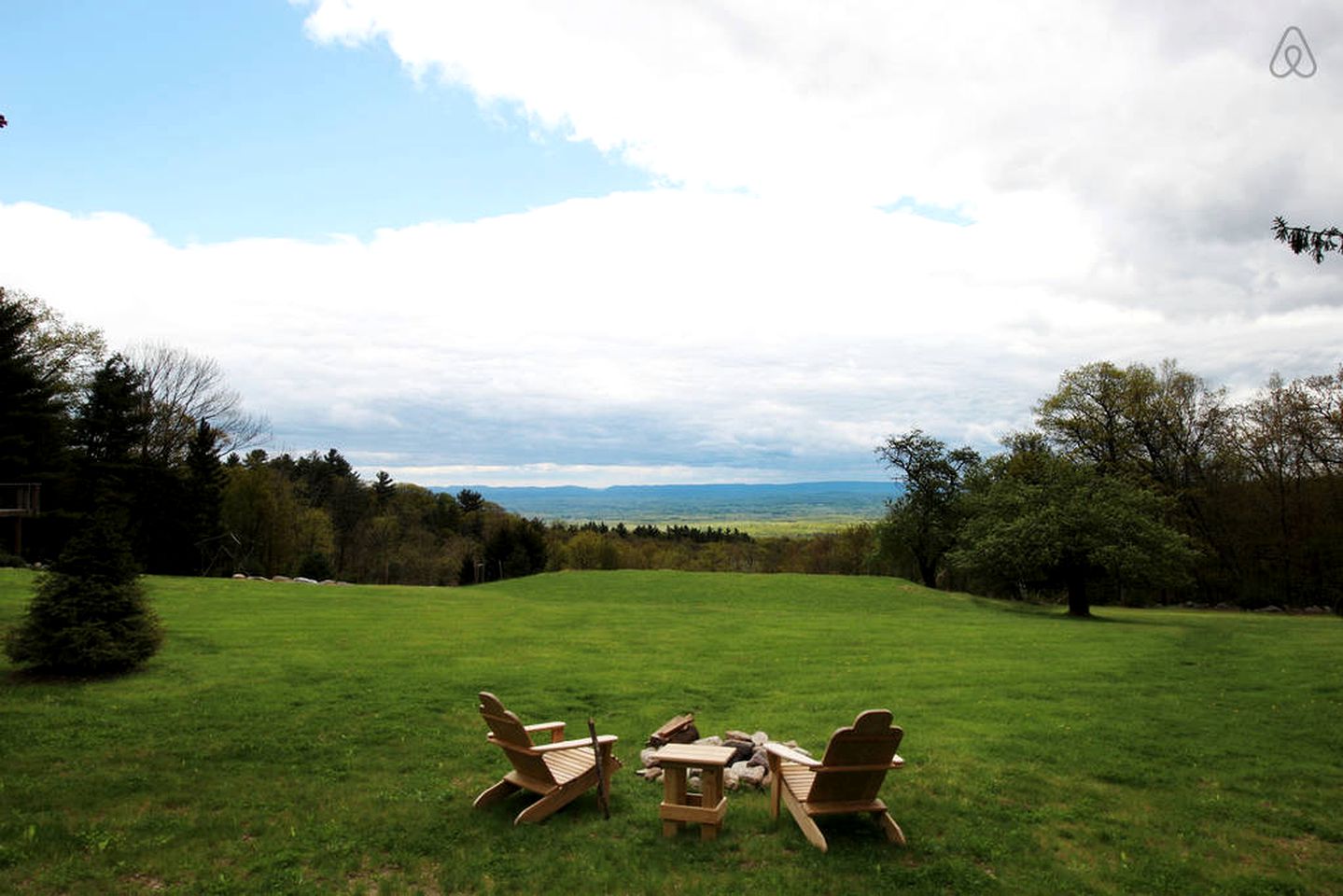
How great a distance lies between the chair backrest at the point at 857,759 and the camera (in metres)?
6.75

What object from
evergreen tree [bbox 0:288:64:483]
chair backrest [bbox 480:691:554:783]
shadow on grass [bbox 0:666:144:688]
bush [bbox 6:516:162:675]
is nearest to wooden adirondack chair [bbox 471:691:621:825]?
chair backrest [bbox 480:691:554:783]

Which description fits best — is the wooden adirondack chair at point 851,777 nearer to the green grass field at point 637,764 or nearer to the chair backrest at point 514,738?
the green grass field at point 637,764

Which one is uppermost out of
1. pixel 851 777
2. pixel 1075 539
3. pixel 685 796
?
pixel 1075 539

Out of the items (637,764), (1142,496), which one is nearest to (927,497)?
(1142,496)

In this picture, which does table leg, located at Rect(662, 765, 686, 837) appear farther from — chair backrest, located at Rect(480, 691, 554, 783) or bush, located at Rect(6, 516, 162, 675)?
bush, located at Rect(6, 516, 162, 675)

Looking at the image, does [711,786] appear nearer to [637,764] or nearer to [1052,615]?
[637,764]

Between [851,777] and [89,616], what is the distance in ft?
42.2

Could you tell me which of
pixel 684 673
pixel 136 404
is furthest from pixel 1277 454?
pixel 136 404

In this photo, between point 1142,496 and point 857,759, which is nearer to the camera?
point 857,759

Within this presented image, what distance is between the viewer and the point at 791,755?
7.59 metres

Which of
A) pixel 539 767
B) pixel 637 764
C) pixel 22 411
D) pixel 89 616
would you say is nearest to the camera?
pixel 539 767

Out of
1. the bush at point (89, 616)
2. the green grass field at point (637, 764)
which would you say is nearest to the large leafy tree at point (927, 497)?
the green grass field at point (637, 764)

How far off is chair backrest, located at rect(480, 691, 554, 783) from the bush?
910 centimetres

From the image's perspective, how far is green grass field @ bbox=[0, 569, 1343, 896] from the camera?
6594mm
